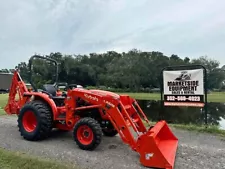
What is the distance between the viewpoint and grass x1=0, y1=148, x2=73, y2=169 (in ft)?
12.1

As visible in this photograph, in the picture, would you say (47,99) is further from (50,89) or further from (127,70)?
(127,70)

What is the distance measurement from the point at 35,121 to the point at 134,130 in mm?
2661

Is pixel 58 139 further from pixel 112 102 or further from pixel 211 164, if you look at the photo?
pixel 211 164

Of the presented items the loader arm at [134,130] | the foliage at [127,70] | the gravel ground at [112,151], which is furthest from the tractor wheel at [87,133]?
the foliage at [127,70]

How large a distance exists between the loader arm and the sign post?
228 cm

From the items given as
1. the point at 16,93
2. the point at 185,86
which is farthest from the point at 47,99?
the point at 185,86

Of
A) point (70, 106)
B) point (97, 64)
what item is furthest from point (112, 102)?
point (97, 64)

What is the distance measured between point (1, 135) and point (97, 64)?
2615 inches

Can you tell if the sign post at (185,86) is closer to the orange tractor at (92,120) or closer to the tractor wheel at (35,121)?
the orange tractor at (92,120)

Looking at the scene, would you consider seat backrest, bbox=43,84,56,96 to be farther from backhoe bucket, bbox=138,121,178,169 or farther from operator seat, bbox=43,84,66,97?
backhoe bucket, bbox=138,121,178,169

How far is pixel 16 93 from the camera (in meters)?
6.72

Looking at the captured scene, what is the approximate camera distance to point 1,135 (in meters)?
5.92

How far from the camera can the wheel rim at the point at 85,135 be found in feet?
15.2

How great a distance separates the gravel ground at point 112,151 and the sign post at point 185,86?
1314 millimetres
